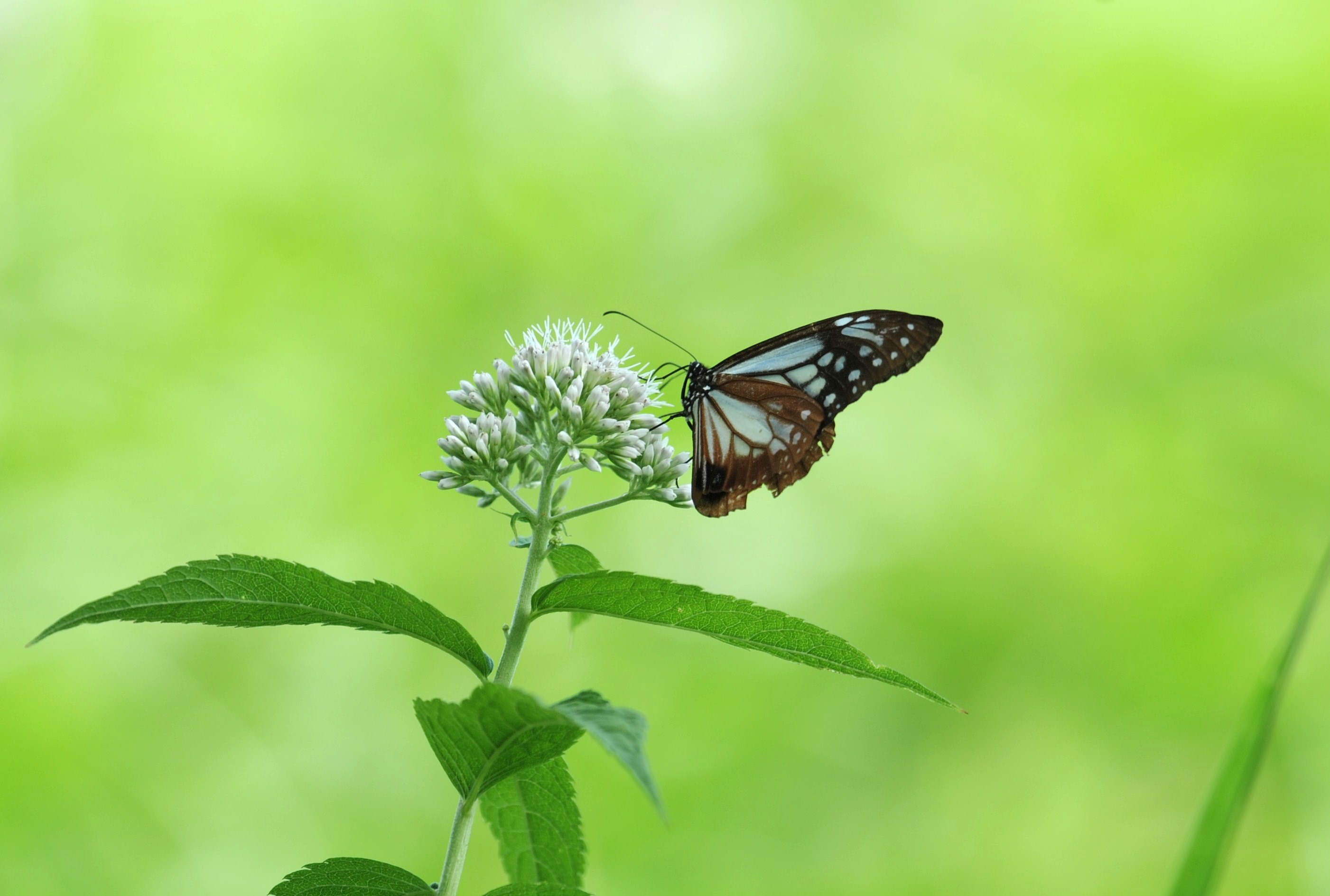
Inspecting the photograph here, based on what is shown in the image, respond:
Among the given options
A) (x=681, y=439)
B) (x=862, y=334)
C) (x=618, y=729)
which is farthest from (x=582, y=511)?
(x=681, y=439)

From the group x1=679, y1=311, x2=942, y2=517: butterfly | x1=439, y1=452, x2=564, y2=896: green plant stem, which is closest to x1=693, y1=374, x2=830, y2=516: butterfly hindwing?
x1=679, y1=311, x2=942, y2=517: butterfly

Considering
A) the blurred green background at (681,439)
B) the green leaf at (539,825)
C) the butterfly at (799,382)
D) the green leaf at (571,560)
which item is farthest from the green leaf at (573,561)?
the blurred green background at (681,439)

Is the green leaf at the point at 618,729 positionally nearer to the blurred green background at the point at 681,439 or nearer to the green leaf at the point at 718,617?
the green leaf at the point at 718,617

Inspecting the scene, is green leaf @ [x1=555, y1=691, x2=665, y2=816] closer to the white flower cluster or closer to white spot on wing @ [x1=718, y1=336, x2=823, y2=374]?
the white flower cluster

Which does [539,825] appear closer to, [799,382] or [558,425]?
[558,425]

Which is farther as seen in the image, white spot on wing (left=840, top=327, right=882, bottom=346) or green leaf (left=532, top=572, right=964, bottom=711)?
white spot on wing (left=840, top=327, right=882, bottom=346)

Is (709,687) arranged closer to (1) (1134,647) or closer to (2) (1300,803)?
(1) (1134,647)
